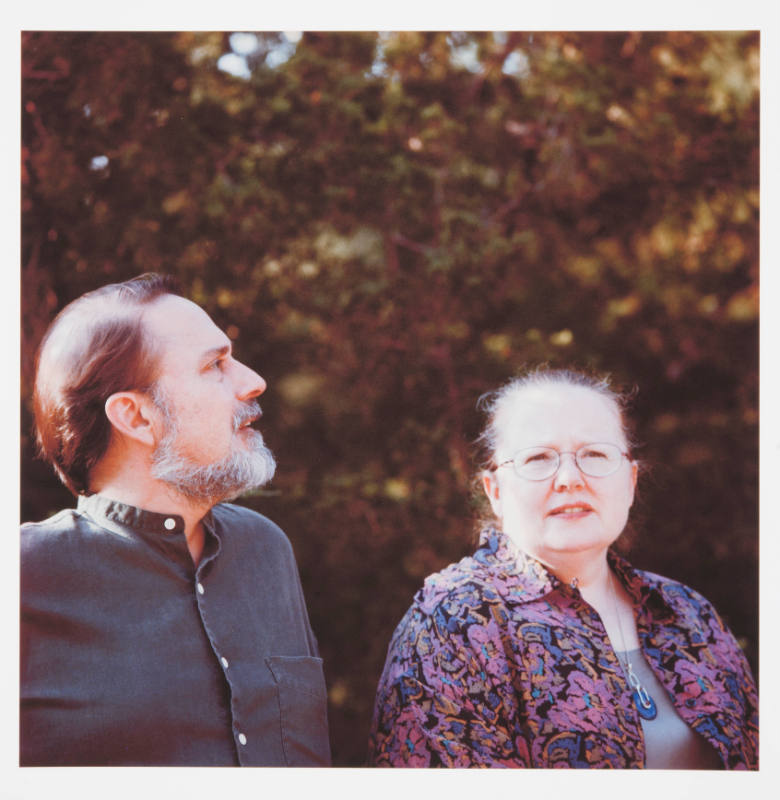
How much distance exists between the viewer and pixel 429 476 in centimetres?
309

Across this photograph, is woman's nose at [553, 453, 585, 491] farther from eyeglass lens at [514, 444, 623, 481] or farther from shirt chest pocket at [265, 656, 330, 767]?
shirt chest pocket at [265, 656, 330, 767]

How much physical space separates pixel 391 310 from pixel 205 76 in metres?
1.09

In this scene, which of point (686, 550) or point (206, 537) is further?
point (686, 550)

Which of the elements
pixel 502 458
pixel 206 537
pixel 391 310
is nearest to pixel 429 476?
pixel 502 458

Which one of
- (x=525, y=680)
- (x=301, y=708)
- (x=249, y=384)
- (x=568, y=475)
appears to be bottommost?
(x=301, y=708)

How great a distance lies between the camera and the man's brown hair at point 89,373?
262cm

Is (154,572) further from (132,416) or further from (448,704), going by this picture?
(448,704)

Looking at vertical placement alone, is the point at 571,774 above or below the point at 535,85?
below

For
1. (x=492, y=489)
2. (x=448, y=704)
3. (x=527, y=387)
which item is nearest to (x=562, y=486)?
(x=492, y=489)

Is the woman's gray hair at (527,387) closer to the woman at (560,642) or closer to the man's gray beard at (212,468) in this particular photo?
the woman at (560,642)

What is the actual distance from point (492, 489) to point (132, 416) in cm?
121

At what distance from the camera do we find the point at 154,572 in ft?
8.33

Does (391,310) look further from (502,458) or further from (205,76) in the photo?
(205,76)
